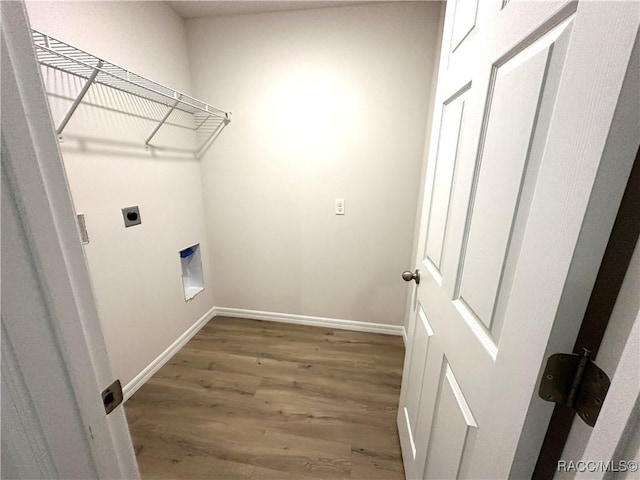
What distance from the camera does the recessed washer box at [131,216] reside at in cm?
150

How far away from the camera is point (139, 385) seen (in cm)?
168

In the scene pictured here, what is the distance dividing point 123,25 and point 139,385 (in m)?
Result: 2.16

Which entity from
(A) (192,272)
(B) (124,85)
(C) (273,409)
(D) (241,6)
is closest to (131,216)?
(B) (124,85)

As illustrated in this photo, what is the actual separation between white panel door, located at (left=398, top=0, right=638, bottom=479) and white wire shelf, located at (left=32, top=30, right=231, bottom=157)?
1251 millimetres

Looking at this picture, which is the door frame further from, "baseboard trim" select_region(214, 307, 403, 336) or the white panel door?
"baseboard trim" select_region(214, 307, 403, 336)

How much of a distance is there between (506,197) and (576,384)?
33 cm

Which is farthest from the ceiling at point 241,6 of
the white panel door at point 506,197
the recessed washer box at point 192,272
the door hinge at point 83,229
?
the recessed washer box at point 192,272

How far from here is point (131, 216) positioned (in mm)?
1534

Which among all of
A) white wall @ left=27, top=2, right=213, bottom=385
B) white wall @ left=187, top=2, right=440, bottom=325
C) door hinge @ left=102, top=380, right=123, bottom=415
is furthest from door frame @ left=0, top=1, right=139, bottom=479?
white wall @ left=187, top=2, right=440, bottom=325

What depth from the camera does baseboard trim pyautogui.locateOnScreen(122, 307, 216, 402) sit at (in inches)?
64.1

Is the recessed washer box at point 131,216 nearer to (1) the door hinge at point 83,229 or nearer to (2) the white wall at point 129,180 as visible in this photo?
(2) the white wall at point 129,180

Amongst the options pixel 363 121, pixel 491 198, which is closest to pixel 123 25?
pixel 363 121

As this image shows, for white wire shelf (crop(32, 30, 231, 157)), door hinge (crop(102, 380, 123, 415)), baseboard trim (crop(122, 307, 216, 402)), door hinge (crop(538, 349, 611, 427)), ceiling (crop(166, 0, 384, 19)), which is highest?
ceiling (crop(166, 0, 384, 19))

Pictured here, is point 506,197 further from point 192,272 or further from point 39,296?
point 192,272
